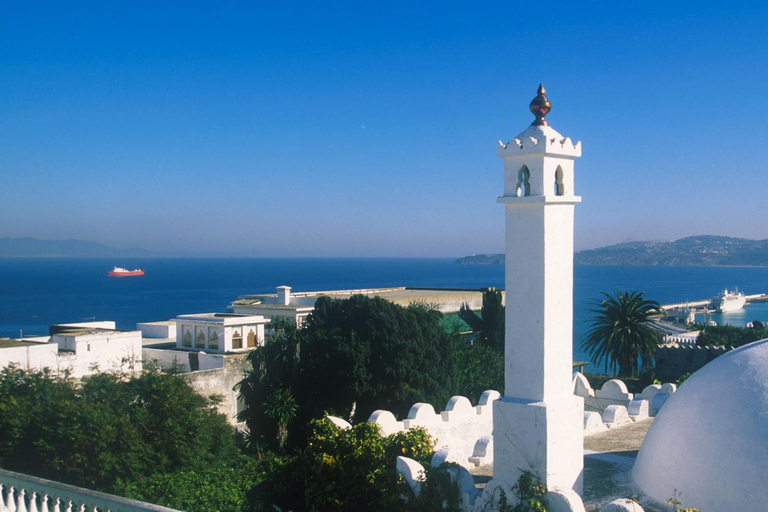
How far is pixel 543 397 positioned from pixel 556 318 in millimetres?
1075

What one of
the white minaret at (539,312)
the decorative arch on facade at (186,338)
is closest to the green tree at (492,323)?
the decorative arch on facade at (186,338)

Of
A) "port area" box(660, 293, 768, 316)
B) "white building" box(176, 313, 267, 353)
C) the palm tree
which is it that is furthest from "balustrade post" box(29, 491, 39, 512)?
"port area" box(660, 293, 768, 316)

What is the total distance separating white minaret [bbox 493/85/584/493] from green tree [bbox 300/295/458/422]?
17.9 m

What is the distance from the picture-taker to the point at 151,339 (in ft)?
153

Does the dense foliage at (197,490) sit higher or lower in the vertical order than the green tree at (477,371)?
higher

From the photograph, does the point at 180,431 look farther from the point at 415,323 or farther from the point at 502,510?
the point at 415,323

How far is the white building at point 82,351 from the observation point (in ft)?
99.5

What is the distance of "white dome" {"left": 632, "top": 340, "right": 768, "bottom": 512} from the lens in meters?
9.02

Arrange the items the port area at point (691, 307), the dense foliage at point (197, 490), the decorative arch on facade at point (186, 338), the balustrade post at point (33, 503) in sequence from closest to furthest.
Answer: the balustrade post at point (33, 503)
the dense foliage at point (197, 490)
the decorative arch on facade at point (186, 338)
the port area at point (691, 307)

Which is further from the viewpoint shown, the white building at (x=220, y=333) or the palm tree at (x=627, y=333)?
the white building at (x=220, y=333)

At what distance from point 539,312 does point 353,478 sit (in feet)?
12.1

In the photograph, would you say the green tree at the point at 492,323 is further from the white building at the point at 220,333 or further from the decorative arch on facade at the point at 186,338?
the decorative arch on facade at the point at 186,338

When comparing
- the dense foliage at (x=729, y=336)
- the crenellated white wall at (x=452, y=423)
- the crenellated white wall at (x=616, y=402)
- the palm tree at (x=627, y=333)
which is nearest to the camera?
the crenellated white wall at (x=452, y=423)

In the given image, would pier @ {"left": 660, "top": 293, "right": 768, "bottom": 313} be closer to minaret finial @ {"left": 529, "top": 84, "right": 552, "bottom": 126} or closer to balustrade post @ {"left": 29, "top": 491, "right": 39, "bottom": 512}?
minaret finial @ {"left": 529, "top": 84, "right": 552, "bottom": 126}
